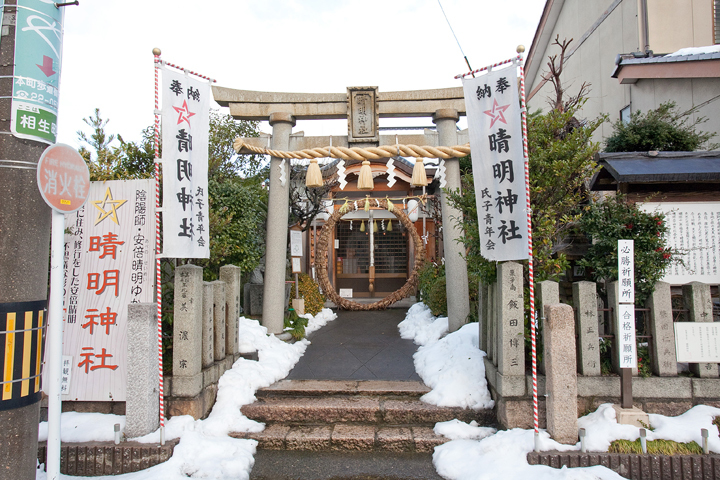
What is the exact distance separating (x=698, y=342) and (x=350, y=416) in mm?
4459

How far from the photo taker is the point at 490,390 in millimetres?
5453

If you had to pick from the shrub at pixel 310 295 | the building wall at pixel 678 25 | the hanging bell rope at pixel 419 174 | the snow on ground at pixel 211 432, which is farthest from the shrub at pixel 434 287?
the building wall at pixel 678 25

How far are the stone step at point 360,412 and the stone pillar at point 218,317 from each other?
0.95 m

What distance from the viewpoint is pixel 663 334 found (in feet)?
15.6

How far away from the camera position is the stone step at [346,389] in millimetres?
5770

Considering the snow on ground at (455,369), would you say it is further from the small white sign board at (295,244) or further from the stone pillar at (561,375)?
the small white sign board at (295,244)

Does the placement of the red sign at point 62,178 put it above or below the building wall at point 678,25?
below

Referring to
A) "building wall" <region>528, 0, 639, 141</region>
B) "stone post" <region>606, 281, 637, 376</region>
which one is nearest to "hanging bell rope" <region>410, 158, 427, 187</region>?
"stone post" <region>606, 281, 637, 376</region>

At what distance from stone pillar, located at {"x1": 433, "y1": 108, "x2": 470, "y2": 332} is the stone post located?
339 centimetres

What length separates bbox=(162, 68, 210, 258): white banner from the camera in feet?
16.3

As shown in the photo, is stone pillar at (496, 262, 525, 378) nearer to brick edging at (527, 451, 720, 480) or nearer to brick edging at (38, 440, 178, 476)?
brick edging at (527, 451, 720, 480)

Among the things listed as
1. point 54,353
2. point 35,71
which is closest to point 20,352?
point 54,353

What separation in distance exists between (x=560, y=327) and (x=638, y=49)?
9.32m

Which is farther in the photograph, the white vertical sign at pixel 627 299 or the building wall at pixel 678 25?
the building wall at pixel 678 25
